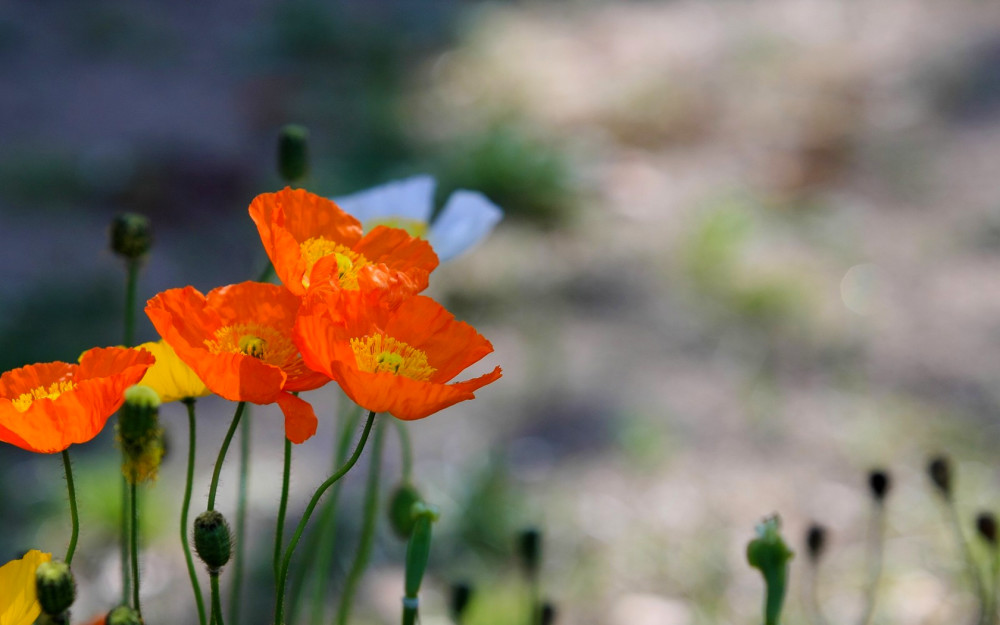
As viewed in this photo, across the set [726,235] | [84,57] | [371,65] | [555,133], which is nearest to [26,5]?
[84,57]

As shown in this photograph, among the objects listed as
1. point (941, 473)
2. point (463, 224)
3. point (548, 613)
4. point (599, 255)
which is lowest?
point (548, 613)

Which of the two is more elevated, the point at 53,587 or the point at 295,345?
the point at 295,345

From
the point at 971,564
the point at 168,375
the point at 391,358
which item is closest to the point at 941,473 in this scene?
the point at 971,564

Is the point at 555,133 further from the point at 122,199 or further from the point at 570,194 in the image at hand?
the point at 122,199

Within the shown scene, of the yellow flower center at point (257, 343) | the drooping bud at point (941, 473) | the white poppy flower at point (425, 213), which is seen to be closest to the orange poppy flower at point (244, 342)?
the yellow flower center at point (257, 343)

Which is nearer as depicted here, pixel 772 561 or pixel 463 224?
pixel 772 561

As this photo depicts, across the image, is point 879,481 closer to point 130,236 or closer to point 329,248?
point 329,248
